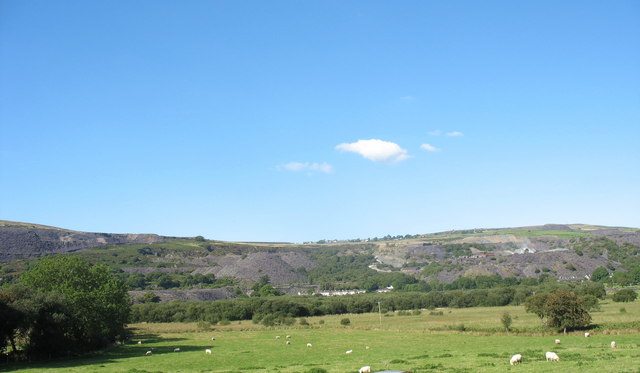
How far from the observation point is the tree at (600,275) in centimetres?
17165

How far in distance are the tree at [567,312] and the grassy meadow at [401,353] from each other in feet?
8.67

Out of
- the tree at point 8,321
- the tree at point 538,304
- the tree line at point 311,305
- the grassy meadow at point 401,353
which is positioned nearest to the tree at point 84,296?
the grassy meadow at point 401,353

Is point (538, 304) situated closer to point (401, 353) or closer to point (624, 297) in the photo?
point (401, 353)

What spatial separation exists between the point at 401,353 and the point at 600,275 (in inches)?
6262

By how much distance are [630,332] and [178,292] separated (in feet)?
442

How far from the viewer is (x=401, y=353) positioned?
4503 centimetres

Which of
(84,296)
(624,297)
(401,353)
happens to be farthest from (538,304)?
(84,296)

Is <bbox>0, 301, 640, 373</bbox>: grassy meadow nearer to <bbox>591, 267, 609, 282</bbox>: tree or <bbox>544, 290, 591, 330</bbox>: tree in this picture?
<bbox>544, 290, 591, 330</bbox>: tree

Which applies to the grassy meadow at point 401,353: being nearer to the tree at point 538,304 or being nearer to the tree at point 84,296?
the tree at point 538,304

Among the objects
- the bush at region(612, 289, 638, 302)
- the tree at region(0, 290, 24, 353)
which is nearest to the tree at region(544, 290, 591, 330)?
the bush at region(612, 289, 638, 302)

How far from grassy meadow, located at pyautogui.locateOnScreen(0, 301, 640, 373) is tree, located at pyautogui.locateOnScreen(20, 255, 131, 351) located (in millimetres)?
3466

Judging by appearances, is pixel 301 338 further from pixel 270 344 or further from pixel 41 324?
pixel 41 324

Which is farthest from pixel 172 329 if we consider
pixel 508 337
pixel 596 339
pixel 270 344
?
pixel 596 339

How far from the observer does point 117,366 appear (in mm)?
42656
